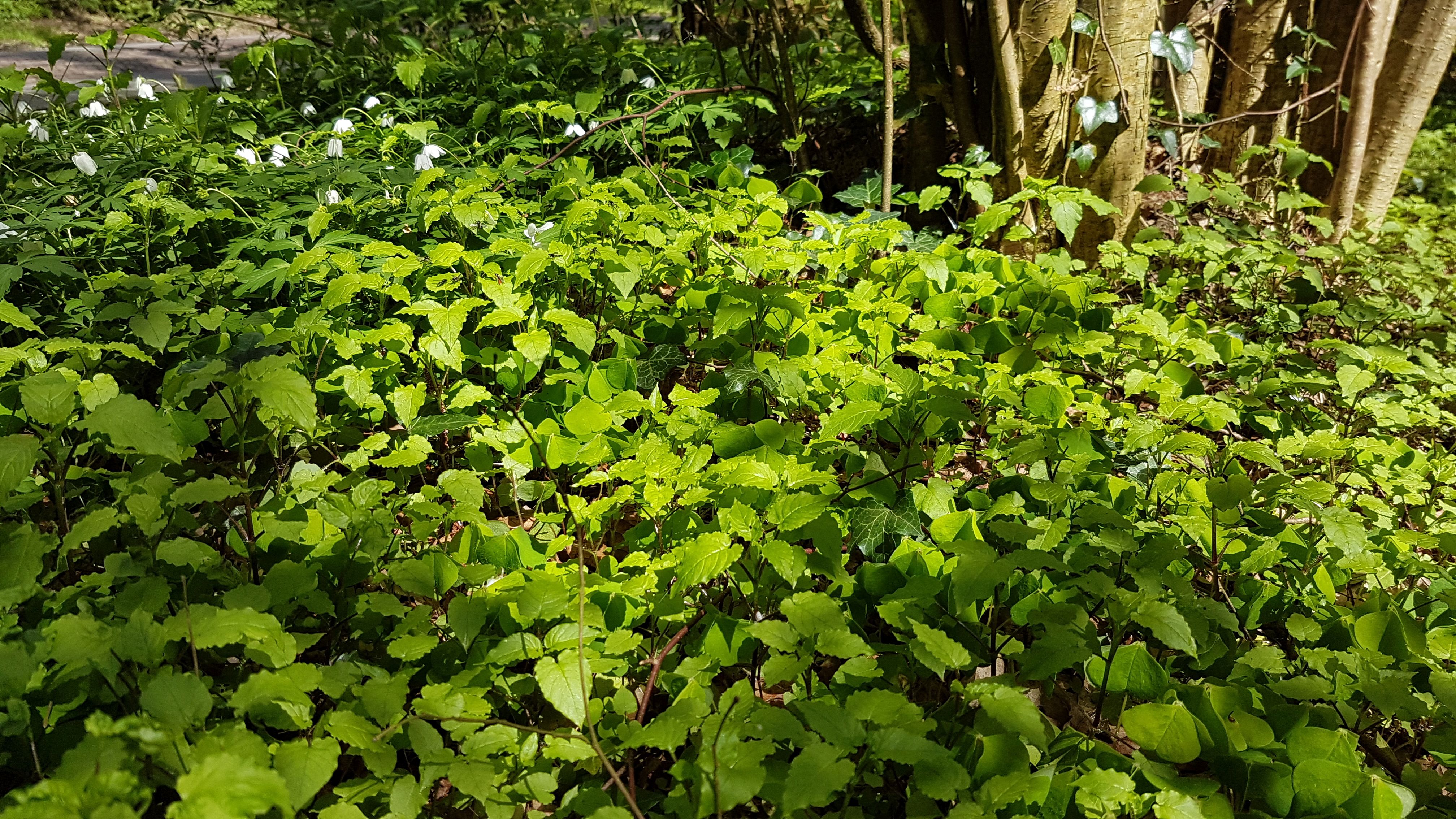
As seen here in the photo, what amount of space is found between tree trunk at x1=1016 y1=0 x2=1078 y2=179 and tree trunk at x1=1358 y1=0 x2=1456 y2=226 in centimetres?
184

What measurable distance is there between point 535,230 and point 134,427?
1617 mm

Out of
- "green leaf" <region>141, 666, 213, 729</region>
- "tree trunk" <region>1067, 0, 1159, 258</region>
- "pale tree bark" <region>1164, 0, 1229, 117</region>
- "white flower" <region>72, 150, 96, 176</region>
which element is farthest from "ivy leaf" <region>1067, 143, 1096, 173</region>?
"white flower" <region>72, 150, 96, 176</region>

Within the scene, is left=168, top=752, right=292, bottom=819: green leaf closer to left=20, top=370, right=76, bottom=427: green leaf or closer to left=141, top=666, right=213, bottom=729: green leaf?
left=141, top=666, right=213, bottom=729: green leaf

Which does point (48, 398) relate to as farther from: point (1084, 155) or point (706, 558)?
point (1084, 155)

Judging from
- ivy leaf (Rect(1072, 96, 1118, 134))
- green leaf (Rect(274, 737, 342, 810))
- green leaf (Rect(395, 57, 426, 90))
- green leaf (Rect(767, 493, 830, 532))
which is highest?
green leaf (Rect(395, 57, 426, 90))

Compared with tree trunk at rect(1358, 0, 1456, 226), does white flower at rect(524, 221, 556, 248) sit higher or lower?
lower

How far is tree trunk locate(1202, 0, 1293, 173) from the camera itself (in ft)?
12.9

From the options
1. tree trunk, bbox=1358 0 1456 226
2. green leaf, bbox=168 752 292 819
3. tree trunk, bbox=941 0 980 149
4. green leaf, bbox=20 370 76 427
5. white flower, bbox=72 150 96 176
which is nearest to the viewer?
green leaf, bbox=168 752 292 819

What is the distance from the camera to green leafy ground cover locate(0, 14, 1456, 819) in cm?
127

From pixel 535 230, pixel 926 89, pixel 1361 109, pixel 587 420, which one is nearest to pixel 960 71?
pixel 926 89

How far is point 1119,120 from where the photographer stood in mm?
3312

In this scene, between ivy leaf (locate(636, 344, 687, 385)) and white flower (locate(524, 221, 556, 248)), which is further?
white flower (locate(524, 221, 556, 248))

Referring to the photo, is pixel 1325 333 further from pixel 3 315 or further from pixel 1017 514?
pixel 3 315

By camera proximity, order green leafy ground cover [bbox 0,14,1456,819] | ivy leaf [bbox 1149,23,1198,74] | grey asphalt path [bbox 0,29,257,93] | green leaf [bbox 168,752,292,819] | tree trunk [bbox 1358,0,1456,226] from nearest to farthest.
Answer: green leaf [bbox 168,752,292,819]
green leafy ground cover [bbox 0,14,1456,819]
ivy leaf [bbox 1149,23,1198,74]
tree trunk [bbox 1358,0,1456,226]
grey asphalt path [bbox 0,29,257,93]
